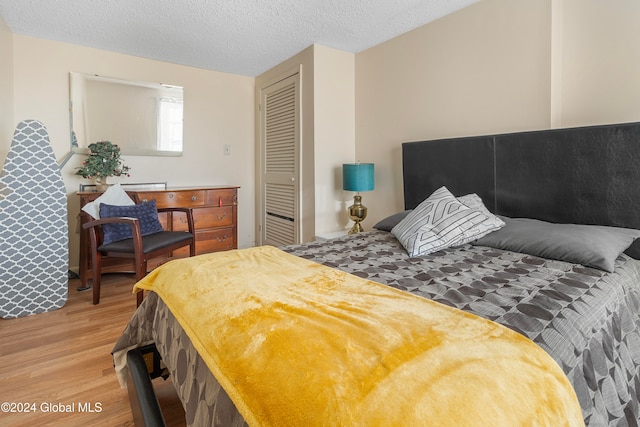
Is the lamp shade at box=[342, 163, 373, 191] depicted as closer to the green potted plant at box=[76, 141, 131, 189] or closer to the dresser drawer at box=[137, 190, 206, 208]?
the dresser drawer at box=[137, 190, 206, 208]

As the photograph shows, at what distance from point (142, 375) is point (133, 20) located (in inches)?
112

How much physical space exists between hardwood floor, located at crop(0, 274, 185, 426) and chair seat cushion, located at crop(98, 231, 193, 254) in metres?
0.44

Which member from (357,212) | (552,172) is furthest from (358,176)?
(552,172)

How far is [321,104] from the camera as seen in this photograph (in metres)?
3.38

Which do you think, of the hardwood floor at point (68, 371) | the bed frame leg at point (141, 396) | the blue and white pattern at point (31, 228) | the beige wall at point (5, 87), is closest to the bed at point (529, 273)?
the bed frame leg at point (141, 396)

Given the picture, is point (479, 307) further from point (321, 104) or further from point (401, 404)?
point (321, 104)

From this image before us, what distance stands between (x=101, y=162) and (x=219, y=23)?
172cm

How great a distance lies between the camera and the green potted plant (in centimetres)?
316

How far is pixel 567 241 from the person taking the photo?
156cm

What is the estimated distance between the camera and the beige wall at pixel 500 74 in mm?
1963

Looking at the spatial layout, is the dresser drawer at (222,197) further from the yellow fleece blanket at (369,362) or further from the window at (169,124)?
the yellow fleece blanket at (369,362)

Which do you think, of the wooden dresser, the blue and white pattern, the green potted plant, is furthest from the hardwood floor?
the green potted plant

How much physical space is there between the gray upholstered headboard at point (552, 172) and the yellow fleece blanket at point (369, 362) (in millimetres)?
1534

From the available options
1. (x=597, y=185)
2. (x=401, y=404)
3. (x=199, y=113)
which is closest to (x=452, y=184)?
(x=597, y=185)
